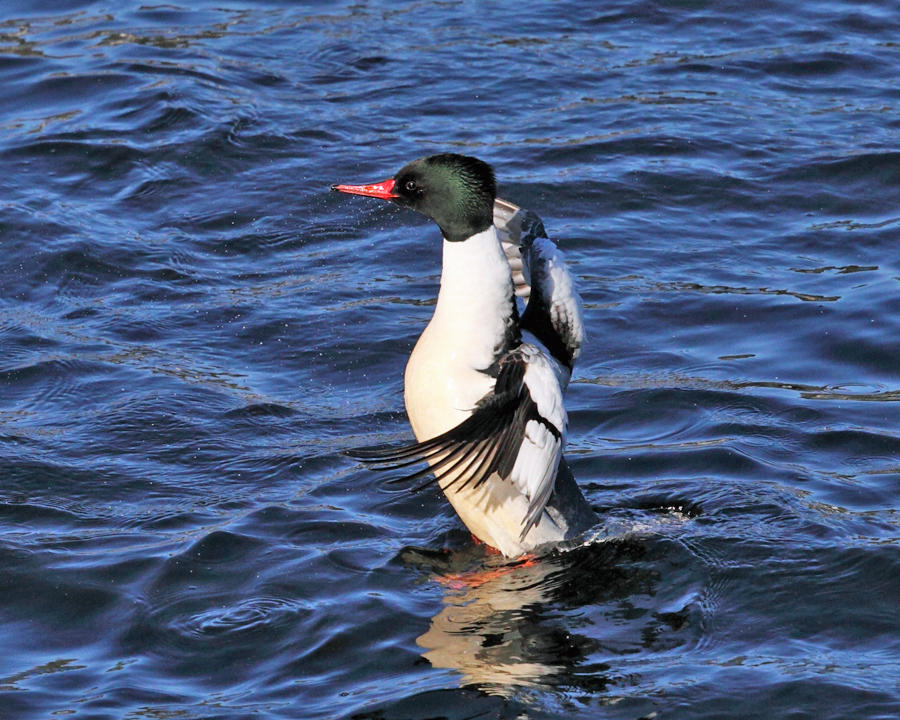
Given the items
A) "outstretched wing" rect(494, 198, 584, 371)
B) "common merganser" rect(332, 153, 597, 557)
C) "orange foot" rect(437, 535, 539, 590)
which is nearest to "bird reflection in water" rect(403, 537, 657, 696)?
"orange foot" rect(437, 535, 539, 590)

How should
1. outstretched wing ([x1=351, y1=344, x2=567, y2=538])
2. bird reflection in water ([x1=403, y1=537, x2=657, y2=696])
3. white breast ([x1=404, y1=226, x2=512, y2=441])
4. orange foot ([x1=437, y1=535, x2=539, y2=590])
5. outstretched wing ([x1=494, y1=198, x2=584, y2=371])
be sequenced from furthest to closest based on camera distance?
outstretched wing ([x1=494, y1=198, x2=584, y2=371]), orange foot ([x1=437, y1=535, x2=539, y2=590]), white breast ([x1=404, y1=226, x2=512, y2=441]), outstretched wing ([x1=351, y1=344, x2=567, y2=538]), bird reflection in water ([x1=403, y1=537, x2=657, y2=696])

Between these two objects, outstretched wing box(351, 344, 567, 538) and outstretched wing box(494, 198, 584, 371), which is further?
outstretched wing box(494, 198, 584, 371)

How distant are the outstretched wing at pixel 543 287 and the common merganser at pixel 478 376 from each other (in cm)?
33

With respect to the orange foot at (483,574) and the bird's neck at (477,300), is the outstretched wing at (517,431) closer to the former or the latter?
the bird's neck at (477,300)

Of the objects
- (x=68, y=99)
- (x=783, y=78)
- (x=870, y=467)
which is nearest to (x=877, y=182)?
(x=783, y=78)

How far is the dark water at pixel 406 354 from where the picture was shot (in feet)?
19.2

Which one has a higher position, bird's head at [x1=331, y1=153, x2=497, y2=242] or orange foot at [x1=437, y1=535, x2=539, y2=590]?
bird's head at [x1=331, y1=153, x2=497, y2=242]

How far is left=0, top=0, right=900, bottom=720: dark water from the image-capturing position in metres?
5.86

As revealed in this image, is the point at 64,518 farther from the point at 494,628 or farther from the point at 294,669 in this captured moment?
the point at 494,628

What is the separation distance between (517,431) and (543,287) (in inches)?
40.7

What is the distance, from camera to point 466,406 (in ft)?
20.4

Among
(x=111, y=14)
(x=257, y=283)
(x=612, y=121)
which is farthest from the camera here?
(x=111, y=14)

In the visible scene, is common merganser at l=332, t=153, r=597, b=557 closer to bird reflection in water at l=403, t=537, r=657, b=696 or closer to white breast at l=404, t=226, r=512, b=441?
white breast at l=404, t=226, r=512, b=441

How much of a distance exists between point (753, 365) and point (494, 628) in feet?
10.2
